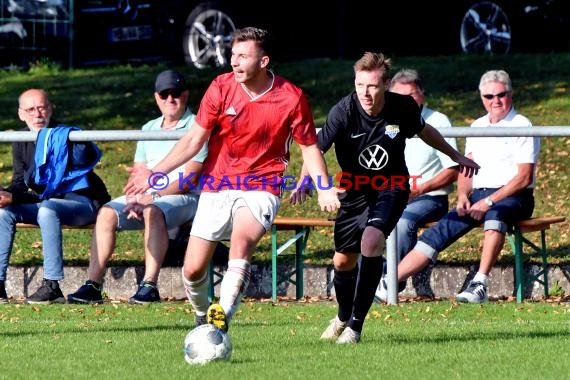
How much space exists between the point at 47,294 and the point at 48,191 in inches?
38.1

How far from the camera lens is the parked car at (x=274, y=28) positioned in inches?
834

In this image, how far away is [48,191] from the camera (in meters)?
13.4

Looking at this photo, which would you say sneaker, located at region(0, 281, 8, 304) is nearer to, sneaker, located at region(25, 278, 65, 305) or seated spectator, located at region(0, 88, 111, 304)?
seated spectator, located at region(0, 88, 111, 304)

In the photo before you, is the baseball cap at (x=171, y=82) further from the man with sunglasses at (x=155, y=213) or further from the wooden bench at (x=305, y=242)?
the wooden bench at (x=305, y=242)

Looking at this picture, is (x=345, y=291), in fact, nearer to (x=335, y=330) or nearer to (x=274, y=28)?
(x=335, y=330)

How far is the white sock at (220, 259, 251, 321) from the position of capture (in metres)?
9.45

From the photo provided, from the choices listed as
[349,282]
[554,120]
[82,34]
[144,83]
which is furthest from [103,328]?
[82,34]

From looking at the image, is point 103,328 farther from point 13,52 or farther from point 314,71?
point 13,52

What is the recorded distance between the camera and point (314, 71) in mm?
20703

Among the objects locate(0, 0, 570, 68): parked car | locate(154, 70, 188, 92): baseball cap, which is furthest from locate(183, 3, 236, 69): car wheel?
locate(154, 70, 188, 92): baseball cap

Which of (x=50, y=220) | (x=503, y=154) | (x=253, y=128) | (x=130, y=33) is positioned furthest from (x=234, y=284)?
(x=130, y=33)

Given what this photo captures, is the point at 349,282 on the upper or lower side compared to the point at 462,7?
lower

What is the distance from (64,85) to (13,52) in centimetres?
154

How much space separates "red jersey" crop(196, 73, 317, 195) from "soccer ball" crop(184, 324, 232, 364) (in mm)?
1194
